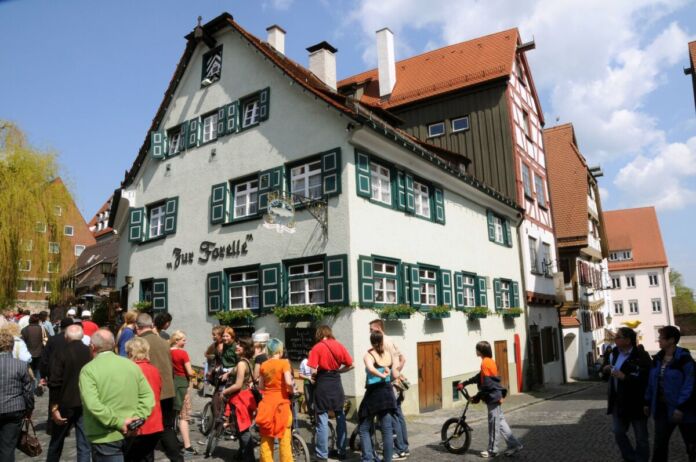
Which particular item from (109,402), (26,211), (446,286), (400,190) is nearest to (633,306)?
(446,286)

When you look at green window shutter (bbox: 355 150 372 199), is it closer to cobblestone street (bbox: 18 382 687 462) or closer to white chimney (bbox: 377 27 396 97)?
cobblestone street (bbox: 18 382 687 462)

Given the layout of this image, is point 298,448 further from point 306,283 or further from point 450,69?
point 450,69

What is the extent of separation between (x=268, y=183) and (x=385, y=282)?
12.6 feet

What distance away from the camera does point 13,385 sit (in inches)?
234

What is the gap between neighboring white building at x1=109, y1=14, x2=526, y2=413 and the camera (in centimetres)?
1291

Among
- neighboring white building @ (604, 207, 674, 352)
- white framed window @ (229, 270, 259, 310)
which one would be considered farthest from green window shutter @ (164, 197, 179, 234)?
neighboring white building @ (604, 207, 674, 352)

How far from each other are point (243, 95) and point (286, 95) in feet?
6.10

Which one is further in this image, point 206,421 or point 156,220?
point 156,220

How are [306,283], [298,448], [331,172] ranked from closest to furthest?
1. [298,448]
2. [331,172]
3. [306,283]

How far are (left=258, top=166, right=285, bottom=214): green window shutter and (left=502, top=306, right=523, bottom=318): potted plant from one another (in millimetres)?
9487

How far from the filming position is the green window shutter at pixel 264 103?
14.8 metres

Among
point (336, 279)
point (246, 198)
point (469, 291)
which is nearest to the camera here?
point (336, 279)

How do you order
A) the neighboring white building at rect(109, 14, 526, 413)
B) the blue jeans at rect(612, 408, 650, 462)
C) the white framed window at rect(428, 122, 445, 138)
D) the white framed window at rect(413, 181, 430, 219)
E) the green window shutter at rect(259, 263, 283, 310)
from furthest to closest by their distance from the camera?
the white framed window at rect(428, 122, 445, 138) < the white framed window at rect(413, 181, 430, 219) < the green window shutter at rect(259, 263, 283, 310) < the neighboring white building at rect(109, 14, 526, 413) < the blue jeans at rect(612, 408, 650, 462)

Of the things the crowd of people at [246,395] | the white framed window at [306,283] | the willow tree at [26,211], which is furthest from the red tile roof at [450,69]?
the crowd of people at [246,395]
